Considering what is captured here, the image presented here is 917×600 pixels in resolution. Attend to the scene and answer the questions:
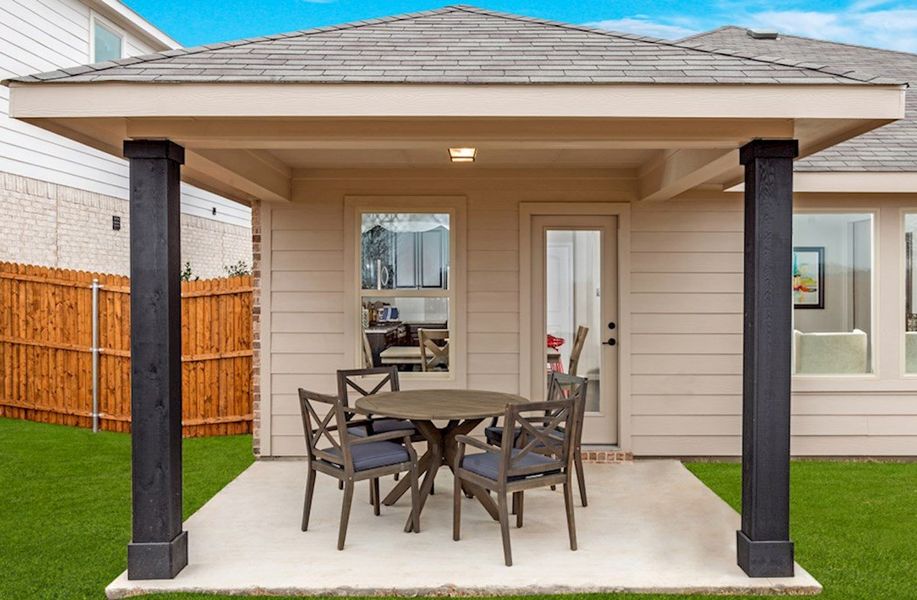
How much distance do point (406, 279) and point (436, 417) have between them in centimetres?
229

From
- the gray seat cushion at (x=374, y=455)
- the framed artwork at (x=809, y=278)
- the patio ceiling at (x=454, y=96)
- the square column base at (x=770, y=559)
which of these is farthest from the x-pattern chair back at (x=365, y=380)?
the framed artwork at (x=809, y=278)

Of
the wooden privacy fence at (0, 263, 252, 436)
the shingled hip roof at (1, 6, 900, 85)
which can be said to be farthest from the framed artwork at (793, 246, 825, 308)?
the wooden privacy fence at (0, 263, 252, 436)

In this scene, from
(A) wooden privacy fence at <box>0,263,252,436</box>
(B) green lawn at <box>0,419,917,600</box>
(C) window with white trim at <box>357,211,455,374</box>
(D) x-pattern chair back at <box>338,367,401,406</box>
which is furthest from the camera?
(A) wooden privacy fence at <box>0,263,252,436</box>

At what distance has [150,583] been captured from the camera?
12.7ft

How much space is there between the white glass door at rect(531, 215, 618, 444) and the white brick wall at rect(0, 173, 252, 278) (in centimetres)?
601

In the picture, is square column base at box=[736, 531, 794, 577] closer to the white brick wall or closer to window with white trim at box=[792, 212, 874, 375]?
window with white trim at box=[792, 212, 874, 375]

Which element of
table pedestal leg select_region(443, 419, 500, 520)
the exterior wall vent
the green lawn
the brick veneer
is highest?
the exterior wall vent

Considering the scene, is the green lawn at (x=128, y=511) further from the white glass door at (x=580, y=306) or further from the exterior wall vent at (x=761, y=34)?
the exterior wall vent at (x=761, y=34)

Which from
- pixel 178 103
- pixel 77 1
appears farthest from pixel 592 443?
pixel 77 1

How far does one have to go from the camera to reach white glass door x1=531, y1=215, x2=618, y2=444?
679cm

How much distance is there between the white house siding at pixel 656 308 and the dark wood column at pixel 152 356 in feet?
9.11

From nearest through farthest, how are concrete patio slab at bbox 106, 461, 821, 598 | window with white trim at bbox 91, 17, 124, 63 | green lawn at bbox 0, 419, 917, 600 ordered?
concrete patio slab at bbox 106, 461, 821, 598, green lawn at bbox 0, 419, 917, 600, window with white trim at bbox 91, 17, 124, 63

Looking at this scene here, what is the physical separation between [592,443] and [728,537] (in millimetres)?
2307

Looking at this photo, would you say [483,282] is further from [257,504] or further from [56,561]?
[56,561]
